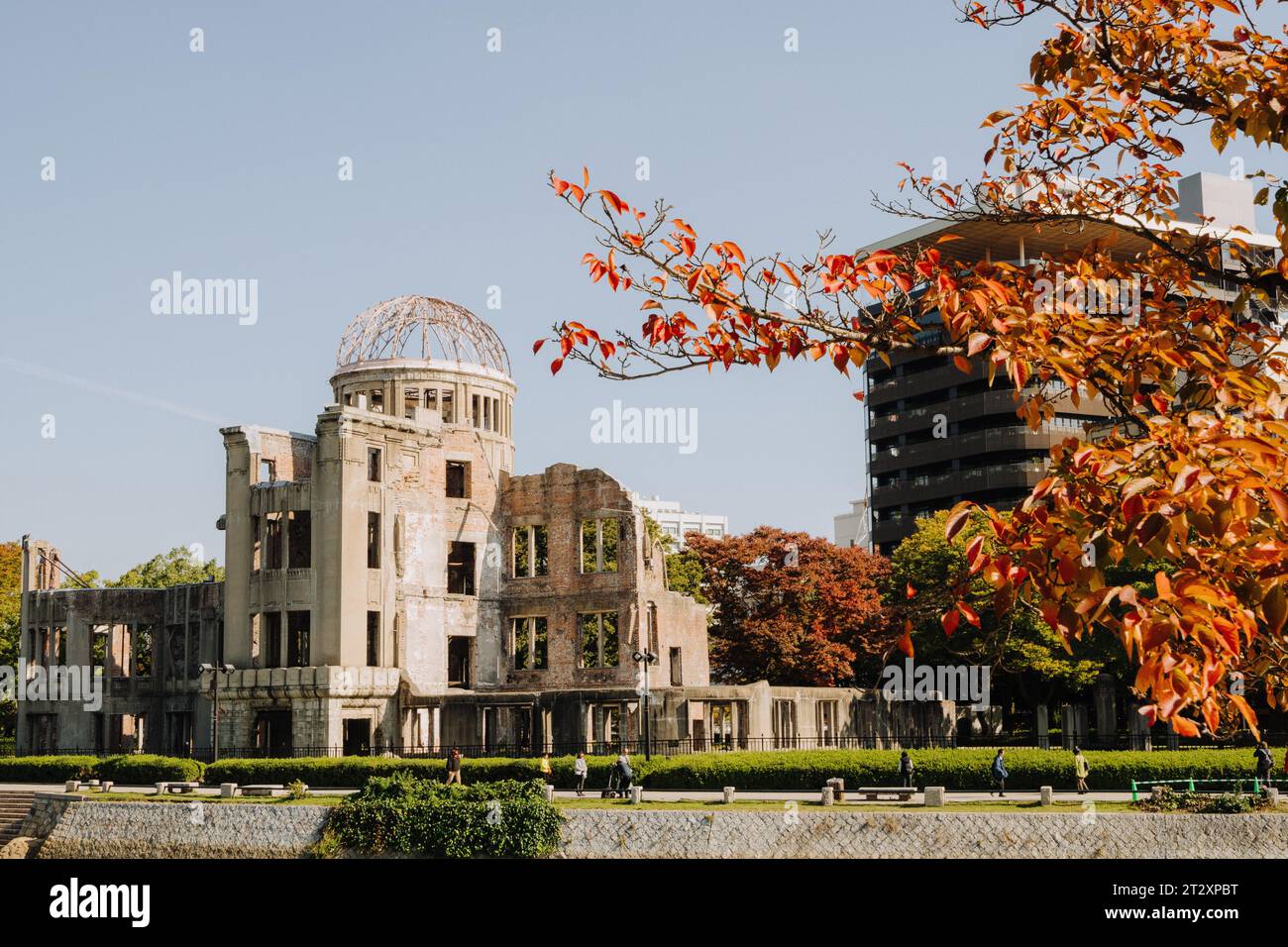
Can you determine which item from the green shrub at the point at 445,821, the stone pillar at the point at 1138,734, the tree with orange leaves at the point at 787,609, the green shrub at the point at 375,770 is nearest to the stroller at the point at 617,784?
the green shrub at the point at 375,770

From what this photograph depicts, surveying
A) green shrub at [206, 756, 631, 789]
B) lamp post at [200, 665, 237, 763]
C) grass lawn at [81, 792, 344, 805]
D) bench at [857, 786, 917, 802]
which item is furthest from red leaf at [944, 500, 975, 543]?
lamp post at [200, 665, 237, 763]

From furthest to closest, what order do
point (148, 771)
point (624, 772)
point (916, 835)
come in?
point (148, 771) → point (624, 772) → point (916, 835)

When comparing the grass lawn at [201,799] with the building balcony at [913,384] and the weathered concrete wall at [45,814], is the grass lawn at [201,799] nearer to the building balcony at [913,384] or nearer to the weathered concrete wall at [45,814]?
the weathered concrete wall at [45,814]

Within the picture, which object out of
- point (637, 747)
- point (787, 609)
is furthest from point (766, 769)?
point (787, 609)

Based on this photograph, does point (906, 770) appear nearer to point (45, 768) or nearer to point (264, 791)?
point (264, 791)

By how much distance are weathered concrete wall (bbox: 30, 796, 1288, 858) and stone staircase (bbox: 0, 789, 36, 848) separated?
26.1ft

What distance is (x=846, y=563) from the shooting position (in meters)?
67.8

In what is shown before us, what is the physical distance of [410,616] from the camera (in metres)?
54.9

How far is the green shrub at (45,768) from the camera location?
4693 centimetres

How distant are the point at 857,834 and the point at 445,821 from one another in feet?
32.0

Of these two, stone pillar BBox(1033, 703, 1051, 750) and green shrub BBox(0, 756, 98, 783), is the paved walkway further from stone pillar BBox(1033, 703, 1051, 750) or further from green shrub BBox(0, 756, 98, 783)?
stone pillar BBox(1033, 703, 1051, 750)

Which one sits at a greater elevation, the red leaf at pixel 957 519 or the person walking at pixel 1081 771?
the red leaf at pixel 957 519

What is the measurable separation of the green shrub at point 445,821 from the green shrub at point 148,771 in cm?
1279
